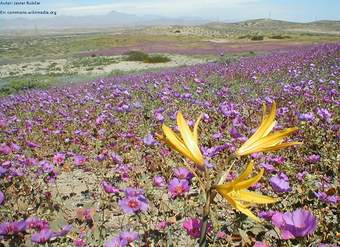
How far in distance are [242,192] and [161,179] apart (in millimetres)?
2011

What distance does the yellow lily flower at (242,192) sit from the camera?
3.97 feet

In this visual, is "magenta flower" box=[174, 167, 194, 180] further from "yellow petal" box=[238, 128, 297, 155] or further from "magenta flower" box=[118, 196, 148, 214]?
"yellow petal" box=[238, 128, 297, 155]

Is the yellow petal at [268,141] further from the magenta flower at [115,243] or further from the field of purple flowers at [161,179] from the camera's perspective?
the magenta flower at [115,243]

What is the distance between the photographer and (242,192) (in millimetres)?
1304

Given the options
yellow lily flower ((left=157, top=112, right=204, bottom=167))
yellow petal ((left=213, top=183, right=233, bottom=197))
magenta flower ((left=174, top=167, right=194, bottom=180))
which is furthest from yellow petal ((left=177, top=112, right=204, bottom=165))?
magenta flower ((left=174, top=167, right=194, bottom=180))

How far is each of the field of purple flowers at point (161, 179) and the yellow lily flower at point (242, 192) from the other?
0.04ft

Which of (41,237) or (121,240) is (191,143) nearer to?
(121,240)

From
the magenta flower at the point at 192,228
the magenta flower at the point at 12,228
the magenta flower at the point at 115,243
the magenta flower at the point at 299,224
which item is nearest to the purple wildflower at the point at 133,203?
the magenta flower at the point at 115,243

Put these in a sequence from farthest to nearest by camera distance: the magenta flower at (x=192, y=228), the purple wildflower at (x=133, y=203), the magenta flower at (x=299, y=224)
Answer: the purple wildflower at (x=133, y=203) < the magenta flower at (x=192, y=228) < the magenta flower at (x=299, y=224)

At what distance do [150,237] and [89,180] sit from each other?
2.03 metres

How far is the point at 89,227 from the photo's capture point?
2.86m

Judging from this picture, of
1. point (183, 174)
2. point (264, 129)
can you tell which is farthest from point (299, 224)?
point (183, 174)

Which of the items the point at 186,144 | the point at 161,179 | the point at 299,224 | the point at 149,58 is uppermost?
the point at 186,144

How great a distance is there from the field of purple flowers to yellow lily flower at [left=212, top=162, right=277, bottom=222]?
0.01m
